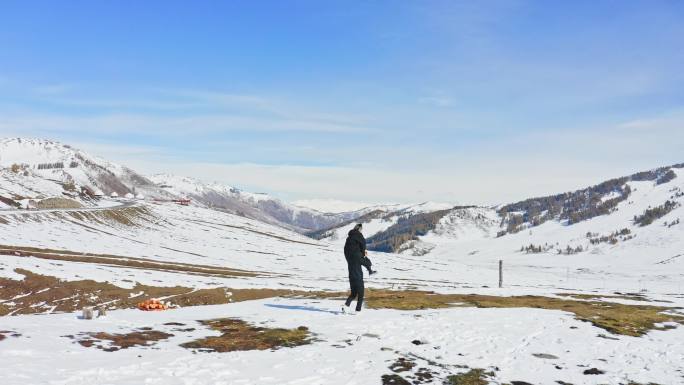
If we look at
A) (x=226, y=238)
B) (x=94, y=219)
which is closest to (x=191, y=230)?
(x=226, y=238)

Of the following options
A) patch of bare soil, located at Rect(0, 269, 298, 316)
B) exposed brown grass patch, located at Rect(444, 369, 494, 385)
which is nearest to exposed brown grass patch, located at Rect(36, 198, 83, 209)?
patch of bare soil, located at Rect(0, 269, 298, 316)

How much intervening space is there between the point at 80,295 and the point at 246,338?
37207mm

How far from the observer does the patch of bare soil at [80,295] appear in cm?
4338

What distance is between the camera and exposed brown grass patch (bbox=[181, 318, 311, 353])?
56.0 feet

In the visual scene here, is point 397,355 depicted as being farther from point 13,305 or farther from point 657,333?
point 13,305

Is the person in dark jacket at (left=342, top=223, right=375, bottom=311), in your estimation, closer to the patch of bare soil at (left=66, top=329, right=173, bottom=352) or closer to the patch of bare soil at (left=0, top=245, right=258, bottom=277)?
the patch of bare soil at (left=66, top=329, right=173, bottom=352)

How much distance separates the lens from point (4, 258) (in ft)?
186

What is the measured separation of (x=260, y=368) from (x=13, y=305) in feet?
125

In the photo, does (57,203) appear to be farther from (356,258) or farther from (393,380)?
(393,380)

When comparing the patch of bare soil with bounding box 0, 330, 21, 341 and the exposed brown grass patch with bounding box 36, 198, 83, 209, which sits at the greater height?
the exposed brown grass patch with bounding box 36, 198, 83, 209

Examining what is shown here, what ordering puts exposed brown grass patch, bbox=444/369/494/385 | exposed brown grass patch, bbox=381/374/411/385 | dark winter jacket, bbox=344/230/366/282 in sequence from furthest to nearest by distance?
dark winter jacket, bbox=344/230/366/282, exposed brown grass patch, bbox=444/369/494/385, exposed brown grass patch, bbox=381/374/411/385

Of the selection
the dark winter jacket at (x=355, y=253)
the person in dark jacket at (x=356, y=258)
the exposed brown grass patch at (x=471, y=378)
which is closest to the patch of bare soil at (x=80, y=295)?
the person in dark jacket at (x=356, y=258)

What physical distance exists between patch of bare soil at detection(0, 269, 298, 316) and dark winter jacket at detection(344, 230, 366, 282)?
941 inches

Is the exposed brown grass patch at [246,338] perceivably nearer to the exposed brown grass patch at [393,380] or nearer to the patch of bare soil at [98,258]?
the exposed brown grass patch at [393,380]
